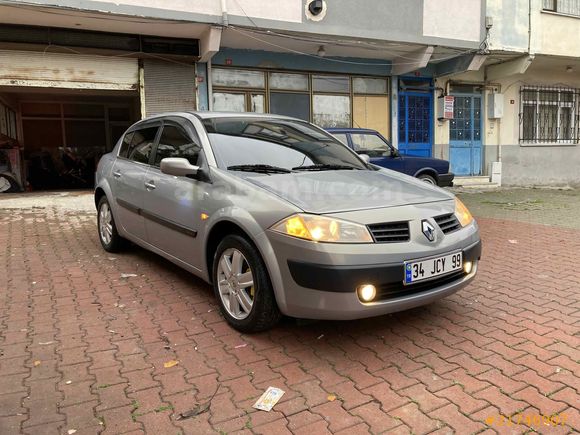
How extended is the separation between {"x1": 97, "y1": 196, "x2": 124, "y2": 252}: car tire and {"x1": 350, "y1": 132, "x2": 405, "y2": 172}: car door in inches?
215

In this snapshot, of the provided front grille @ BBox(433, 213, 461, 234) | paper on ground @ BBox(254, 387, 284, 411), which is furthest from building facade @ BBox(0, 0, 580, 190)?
paper on ground @ BBox(254, 387, 284, 411)

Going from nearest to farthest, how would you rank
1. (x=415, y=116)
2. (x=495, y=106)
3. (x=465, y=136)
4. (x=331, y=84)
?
(x=331, y=84) < (x=415, y=116) < (x=495, y=106) < (x=465, y=136)

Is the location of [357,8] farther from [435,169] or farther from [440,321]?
[440,321]

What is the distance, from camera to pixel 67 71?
1009 cm

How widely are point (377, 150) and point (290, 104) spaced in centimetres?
321

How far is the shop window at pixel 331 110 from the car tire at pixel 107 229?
769 centimetres

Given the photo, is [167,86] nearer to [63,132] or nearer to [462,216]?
[63,132]

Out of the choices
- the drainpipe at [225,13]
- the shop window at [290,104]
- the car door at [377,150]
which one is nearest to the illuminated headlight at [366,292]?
the car door at [377,150]

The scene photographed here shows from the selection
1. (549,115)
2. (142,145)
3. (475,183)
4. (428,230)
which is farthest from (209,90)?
(549,115)

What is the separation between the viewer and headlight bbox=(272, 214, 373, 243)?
2775 mm

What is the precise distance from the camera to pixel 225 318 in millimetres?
3414

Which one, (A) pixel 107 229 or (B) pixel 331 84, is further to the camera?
(B) pixel 331 84

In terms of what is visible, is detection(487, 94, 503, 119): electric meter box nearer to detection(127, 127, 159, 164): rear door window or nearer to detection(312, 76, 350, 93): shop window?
detection(312, 76, 350, 93): shop window

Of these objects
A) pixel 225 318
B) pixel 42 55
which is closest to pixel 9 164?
pixel 42 55
